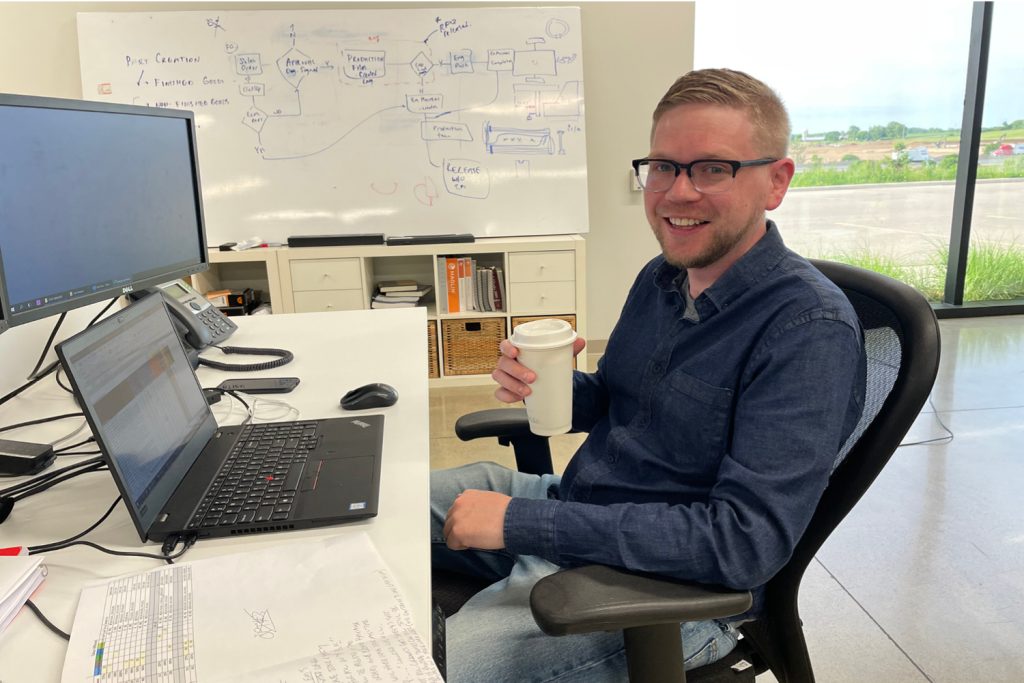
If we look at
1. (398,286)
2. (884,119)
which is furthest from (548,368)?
(884,119)

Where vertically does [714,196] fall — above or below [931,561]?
above

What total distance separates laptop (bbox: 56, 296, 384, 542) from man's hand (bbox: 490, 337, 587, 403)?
0.22 meters

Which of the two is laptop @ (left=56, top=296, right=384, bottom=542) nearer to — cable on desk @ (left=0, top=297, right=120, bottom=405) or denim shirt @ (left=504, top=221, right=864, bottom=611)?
denim shirt @ (left=504, top=221, right=864, bottom=611)

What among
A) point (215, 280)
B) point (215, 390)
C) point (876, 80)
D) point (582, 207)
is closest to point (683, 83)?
point (215, 390)

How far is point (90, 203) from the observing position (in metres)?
1.25

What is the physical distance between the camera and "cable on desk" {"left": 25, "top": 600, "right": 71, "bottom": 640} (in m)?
0.71

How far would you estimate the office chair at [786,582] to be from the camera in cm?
78

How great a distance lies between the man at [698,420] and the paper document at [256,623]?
0.67ft

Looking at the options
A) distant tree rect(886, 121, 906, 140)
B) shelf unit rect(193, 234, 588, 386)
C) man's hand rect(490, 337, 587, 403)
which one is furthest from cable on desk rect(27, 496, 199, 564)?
distant tree rect(886, 121, 906, 140)

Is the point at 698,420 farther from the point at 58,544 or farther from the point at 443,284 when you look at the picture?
the point at 443,284

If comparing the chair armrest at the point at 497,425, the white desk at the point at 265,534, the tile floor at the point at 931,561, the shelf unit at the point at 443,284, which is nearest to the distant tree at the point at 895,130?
the tile floor at the point at 931,561

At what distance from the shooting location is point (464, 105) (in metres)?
3.54

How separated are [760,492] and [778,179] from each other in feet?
1.64

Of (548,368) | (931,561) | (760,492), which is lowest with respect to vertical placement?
(931,561)
